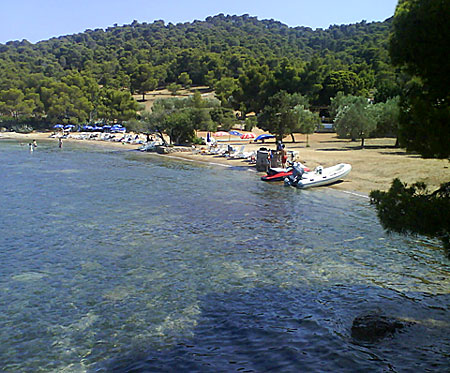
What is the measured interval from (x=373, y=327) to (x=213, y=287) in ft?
15.1

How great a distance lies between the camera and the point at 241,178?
107 feet

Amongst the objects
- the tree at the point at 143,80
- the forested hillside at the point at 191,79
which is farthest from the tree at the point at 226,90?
the tree at the point at 143,80

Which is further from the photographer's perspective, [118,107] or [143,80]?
[143,80]

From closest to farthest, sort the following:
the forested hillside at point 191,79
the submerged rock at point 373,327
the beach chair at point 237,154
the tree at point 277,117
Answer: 1. the submerged rock at point 373,327
2. the tree at point 277,117
3. the beach chair at point 237,154
4. the forested hillside at point 191,79

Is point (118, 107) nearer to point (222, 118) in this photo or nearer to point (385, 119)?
point (222, 118)

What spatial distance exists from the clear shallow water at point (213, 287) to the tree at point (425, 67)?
4108 millimetres

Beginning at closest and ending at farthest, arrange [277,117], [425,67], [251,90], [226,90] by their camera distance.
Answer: [425,67] → [277,117] → [251,90] → [226,90]

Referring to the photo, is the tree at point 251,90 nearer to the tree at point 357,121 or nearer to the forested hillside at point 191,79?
the forested hillside at point 191,79

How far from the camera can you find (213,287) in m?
12.9

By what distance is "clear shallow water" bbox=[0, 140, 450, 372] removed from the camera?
9.37 m

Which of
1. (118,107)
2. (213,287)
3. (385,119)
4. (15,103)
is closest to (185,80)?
(118,107)

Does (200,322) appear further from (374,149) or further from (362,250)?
(374,149)

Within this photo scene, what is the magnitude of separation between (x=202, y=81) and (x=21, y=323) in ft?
356

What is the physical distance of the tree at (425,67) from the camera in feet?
24.0
